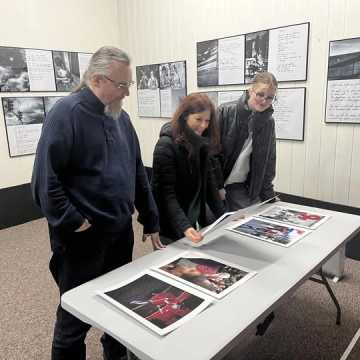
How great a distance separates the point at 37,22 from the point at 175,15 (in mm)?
1313

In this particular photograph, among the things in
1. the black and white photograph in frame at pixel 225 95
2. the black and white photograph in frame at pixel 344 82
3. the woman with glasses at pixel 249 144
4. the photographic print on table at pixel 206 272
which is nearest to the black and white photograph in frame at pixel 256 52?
the black and white photograph in frame at pixel 225 95

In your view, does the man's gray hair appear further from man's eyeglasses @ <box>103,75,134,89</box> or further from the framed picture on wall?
the framed picture on wall

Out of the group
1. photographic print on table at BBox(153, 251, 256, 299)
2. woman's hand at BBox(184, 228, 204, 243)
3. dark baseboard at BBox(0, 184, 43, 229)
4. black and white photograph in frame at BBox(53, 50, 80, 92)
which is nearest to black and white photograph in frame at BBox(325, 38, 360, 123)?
woman's hand at BBox(184, 228, 204, 243)

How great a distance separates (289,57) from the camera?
8.49 feet

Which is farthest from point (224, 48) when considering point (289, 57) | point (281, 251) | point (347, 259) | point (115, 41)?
point (281, 251)

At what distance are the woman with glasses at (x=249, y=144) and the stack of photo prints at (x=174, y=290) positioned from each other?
72 centimetres

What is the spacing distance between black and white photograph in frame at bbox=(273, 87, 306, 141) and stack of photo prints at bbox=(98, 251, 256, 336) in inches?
67.3

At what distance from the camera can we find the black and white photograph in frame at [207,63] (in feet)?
10.1

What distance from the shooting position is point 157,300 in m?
1.01

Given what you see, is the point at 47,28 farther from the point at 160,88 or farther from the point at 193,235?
the point at 193,235

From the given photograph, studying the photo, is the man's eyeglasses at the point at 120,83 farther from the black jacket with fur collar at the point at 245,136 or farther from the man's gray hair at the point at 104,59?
the black jacket with fur collar at the point at 245,136

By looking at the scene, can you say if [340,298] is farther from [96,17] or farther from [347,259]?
[96,17]

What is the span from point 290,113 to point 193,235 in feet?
5.39

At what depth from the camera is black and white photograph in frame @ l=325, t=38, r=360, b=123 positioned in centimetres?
230
